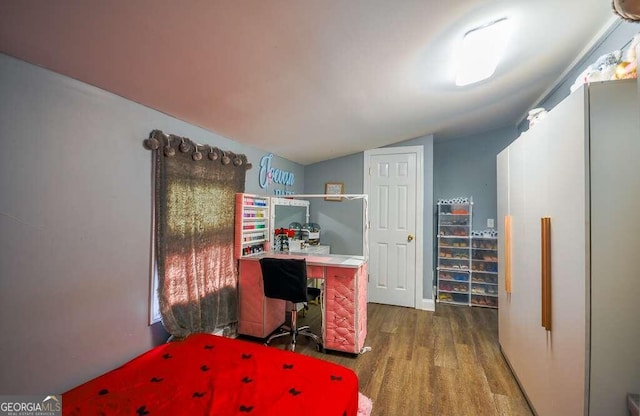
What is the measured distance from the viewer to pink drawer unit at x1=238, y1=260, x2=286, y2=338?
257 centimetres

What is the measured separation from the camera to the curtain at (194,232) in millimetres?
1937

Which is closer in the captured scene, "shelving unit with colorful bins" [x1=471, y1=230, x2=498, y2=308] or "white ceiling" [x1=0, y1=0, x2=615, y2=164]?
"white ceiling" [x1=0, y1=0, x2=615, y2=164]

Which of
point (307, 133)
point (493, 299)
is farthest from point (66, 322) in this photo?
point (493, 299)

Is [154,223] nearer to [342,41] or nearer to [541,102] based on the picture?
[342,41]

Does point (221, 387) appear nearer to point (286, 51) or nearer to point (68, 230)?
point (68, 230)

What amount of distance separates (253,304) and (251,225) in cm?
82

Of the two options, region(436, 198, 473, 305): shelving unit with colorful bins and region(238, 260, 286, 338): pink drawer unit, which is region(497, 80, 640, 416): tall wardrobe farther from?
region(436, 198, 473, 305): shelving unit with colorful bins

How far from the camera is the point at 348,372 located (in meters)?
1.43

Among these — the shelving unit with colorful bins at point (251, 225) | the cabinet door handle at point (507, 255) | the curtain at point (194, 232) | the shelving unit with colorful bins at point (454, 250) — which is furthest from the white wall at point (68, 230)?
the shelving unit with colorful bins at point (454, 250)

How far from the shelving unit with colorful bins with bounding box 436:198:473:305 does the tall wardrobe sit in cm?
252

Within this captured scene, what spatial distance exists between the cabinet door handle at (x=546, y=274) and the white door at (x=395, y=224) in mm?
2185

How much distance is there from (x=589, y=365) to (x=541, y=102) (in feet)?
9.82

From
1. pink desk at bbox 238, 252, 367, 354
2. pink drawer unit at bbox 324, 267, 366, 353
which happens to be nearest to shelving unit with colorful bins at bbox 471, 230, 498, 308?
pink desk at bbox 238, 252, 367, 354

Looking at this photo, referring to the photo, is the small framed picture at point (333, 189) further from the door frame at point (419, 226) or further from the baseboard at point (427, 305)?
the baseboard at point (427, 305)
